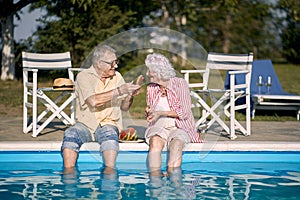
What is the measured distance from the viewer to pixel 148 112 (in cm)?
554

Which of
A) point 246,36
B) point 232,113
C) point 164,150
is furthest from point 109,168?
point 246,36

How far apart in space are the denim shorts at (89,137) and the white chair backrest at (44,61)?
1205 mm

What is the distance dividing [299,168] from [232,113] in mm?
868

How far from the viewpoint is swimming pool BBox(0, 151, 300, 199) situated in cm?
462

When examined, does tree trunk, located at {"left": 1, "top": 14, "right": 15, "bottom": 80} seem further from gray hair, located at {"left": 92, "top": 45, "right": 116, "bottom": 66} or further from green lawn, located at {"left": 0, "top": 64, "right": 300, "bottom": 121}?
gray hair, located at {"left": 92, "top": 45, "right": 116, "bottom": 66}

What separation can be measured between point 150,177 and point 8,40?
8.48 metres

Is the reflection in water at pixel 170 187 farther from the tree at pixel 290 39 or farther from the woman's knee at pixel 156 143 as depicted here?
the tree at pixel 290 39

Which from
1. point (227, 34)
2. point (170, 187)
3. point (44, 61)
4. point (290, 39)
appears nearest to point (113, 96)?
point (170, 187)

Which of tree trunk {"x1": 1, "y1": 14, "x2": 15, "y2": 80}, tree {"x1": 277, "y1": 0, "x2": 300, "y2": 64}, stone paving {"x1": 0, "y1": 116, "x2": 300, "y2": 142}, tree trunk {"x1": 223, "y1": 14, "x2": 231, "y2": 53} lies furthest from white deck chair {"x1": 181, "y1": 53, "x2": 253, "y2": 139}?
tree trunk {"x1": 223, "y1": 14, "x2": 231, "y2": 53}

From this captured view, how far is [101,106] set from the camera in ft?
18.4

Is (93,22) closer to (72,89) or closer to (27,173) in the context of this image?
(72,89)

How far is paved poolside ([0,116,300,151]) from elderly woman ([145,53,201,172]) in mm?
169

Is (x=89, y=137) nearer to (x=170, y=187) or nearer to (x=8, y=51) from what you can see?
(x=170, y=187)

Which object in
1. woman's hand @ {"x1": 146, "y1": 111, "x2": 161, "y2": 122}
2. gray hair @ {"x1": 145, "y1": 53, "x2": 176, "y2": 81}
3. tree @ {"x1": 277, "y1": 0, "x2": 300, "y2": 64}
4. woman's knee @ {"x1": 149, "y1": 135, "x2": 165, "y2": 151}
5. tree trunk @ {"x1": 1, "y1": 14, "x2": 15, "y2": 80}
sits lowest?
woman's knee @ {"x1": 149, "y1": 135, "x2": 165, "y2": 151}
